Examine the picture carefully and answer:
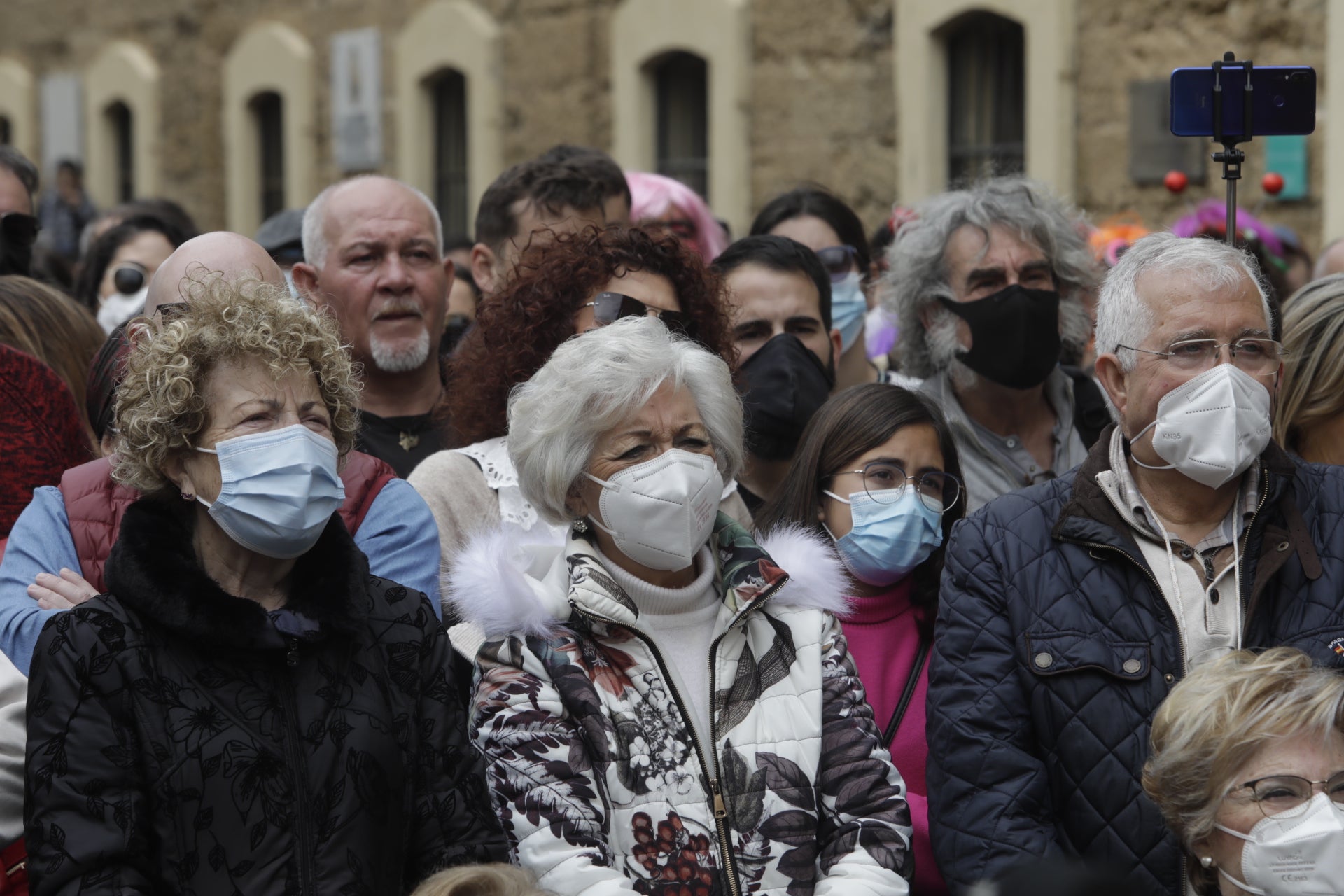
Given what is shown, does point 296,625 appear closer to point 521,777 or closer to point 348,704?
point 348,704

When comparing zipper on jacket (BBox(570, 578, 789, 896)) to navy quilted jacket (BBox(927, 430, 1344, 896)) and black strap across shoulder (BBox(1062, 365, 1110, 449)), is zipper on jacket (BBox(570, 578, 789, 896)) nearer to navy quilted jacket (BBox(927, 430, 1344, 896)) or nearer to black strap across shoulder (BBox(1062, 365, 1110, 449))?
navy quilted jacket (BBox(927, 430, 1344, 896))

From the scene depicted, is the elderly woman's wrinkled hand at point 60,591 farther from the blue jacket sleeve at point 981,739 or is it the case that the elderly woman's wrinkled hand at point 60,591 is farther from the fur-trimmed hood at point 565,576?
the blue jacket sleeve at point 981,739

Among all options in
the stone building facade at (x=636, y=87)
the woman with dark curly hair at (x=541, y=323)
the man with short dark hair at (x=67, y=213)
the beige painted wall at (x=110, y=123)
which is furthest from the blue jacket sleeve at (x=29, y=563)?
the beige painted wall at (x=110, y=123)

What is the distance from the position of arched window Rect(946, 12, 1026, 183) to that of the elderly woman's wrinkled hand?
7.72 m

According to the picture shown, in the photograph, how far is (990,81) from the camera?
419 inches

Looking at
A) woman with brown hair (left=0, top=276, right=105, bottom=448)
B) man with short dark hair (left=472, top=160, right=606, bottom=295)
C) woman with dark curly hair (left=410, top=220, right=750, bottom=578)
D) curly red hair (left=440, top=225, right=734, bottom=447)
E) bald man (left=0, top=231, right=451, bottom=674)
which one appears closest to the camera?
bald man (left=0, top=231, right=451, bottom=674)

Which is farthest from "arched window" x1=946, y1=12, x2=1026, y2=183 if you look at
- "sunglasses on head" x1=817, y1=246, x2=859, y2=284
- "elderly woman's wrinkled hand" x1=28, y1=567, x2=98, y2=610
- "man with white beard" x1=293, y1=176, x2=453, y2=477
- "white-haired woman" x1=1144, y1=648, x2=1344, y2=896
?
"elderly woman's wrinkled hand" x1=28, y1=567, x2=98, y2=610

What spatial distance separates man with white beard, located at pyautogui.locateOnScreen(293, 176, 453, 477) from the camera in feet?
17.1

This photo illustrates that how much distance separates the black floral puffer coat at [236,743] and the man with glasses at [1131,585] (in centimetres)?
101

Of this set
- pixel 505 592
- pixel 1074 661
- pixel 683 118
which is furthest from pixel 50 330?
pixel 683 118

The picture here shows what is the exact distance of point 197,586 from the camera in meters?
3.13

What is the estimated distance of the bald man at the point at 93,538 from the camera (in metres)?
3.50

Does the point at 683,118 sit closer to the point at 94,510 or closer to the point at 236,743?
the point at 94,510

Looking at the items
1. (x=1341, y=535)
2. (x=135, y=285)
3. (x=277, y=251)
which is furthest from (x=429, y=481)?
(x=135, y=285)
